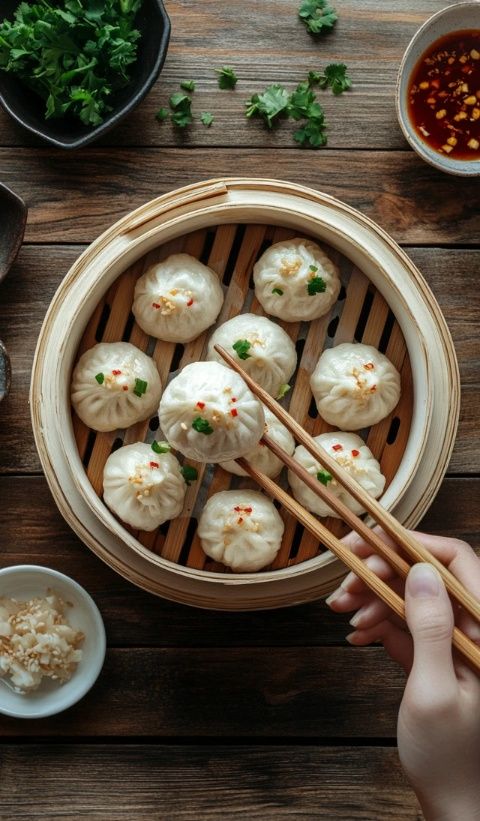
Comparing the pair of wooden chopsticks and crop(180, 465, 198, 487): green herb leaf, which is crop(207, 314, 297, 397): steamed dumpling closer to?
the pair of wooden chopsticks

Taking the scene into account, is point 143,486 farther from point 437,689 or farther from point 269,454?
point 437,689

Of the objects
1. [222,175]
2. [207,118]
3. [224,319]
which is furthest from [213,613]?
[207,118]

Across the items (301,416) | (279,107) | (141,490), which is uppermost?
(279,107)

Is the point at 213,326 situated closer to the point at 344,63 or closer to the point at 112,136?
the point at 112,136

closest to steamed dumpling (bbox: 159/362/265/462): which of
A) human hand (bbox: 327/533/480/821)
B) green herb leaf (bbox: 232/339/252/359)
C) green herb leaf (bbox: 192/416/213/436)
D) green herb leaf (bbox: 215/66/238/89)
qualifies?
green herb leaf (bbox: 192/416/213/436)

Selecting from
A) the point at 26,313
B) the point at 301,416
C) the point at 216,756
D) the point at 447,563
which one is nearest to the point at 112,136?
the point at 26,313

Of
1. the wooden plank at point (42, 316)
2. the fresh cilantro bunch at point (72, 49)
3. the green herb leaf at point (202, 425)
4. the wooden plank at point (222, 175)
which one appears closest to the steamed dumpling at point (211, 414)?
the green herb leaf at point (202, 425)
